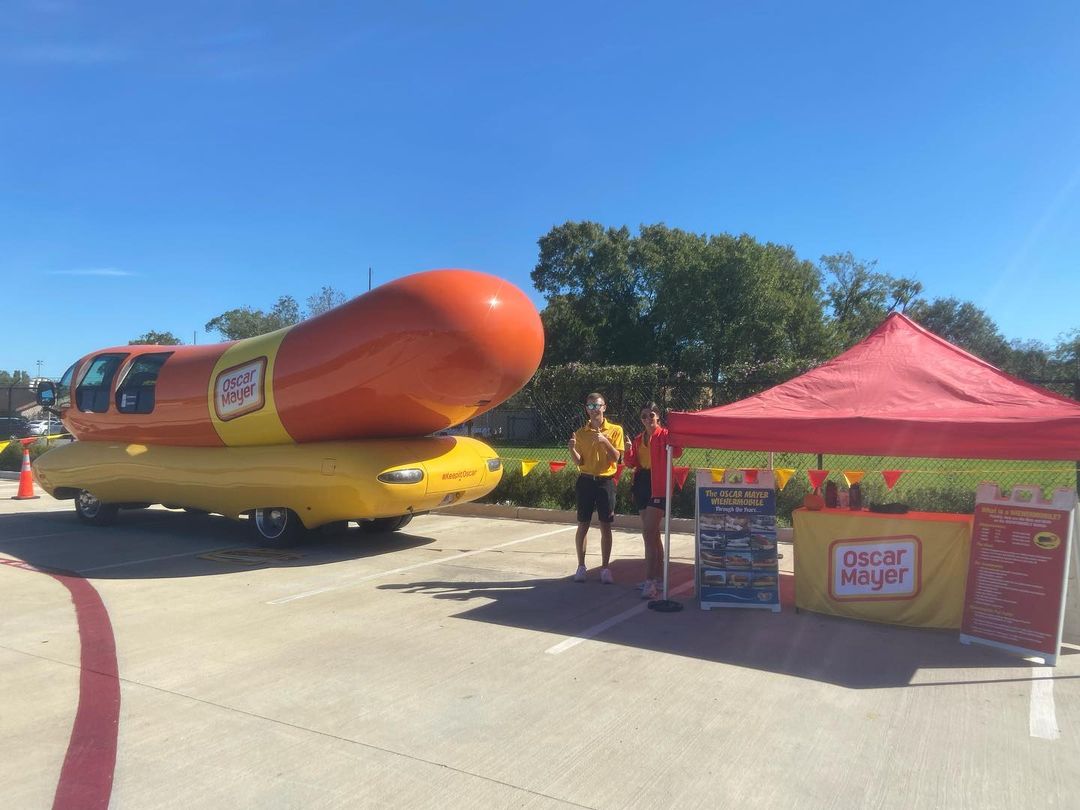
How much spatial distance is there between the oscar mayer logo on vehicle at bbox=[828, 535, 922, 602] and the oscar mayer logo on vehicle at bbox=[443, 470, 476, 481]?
4.31m

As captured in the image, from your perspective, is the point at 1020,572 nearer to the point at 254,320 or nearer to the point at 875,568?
the point at 875,568

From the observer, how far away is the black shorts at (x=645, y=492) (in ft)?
22.2

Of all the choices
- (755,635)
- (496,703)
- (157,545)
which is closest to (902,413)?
(755,635)

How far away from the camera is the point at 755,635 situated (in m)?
5.70

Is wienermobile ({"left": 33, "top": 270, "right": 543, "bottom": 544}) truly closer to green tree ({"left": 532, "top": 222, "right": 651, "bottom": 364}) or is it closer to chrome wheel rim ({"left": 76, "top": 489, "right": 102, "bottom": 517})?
chrome wheel rim ({"left": 76, "top": 489, "right": 102, "bottom": 517})

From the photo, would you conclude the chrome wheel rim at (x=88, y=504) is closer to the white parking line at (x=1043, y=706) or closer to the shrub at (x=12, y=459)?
the shrub at (x=12, y=459)

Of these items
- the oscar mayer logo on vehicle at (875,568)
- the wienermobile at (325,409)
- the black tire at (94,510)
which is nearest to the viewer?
the oscar mayer logo on vehicle at (875,568)

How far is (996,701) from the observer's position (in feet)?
14.6

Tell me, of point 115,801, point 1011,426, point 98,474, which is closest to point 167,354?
point 98,474

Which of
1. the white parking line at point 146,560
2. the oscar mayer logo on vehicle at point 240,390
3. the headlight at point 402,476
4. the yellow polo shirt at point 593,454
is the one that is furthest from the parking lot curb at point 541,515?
the oscar mayer logo on vehicle at point 240,390

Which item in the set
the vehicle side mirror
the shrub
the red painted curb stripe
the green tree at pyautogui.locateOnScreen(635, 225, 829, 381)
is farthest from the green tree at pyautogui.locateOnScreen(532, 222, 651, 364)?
the red painted curb stripe

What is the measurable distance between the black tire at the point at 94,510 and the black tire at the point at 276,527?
322cm

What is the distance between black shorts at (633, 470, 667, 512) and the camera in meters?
6.76

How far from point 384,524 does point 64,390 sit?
5548mm
